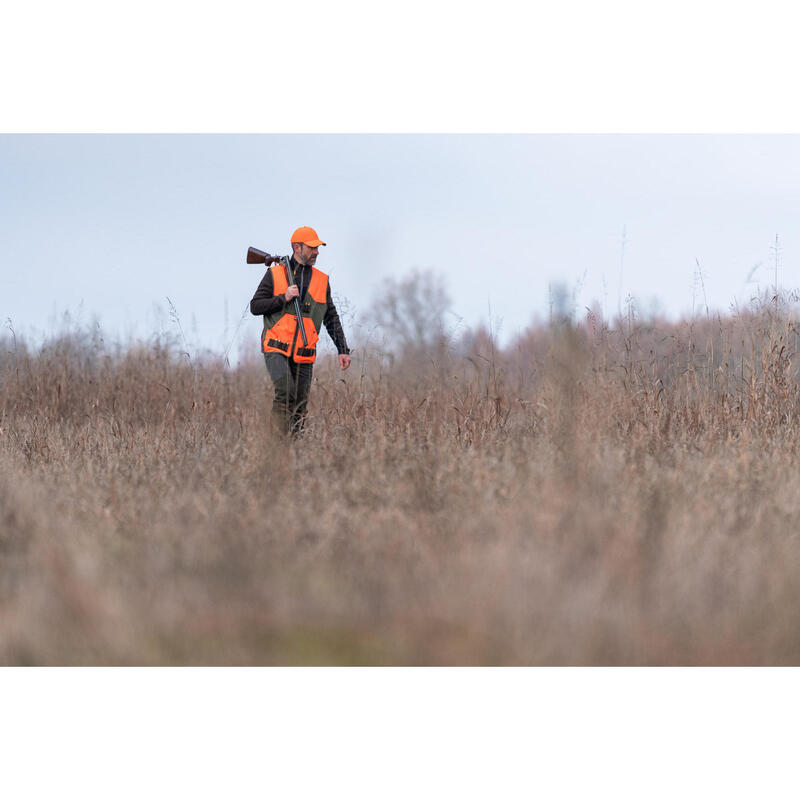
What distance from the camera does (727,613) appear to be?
9.14 feet

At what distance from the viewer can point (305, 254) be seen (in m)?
6.25

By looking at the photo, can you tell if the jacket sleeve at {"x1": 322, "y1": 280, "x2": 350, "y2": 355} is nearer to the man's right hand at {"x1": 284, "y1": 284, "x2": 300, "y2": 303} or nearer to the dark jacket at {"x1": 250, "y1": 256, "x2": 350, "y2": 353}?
the dark jacket at {"x1": 250, "y1": 256, "x2": 350, "y2": 353}

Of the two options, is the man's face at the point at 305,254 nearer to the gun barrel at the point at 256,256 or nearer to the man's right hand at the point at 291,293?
the gun barrel at the point at 256,256

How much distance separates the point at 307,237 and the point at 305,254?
5.6 inches

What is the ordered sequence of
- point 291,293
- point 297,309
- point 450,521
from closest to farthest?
point 450,521 → point 291,293 → point 297,309

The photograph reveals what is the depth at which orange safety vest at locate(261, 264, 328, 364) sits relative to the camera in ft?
20.2

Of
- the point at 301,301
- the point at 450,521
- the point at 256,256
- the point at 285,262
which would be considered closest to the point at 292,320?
the point at 301,301

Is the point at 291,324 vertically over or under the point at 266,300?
under

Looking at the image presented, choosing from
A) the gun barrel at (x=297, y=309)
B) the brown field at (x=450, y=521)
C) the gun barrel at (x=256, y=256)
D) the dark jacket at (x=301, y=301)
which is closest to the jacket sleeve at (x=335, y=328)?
the dark jacket at (x=301, y=301)

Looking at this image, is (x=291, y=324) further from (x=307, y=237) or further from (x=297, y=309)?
(x=307, y=237)

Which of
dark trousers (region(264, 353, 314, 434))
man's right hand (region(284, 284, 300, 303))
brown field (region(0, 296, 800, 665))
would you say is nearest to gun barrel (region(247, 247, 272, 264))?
man's right hand (region(284, 284, 300, 303))

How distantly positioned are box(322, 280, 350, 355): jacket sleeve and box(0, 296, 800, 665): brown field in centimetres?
30
